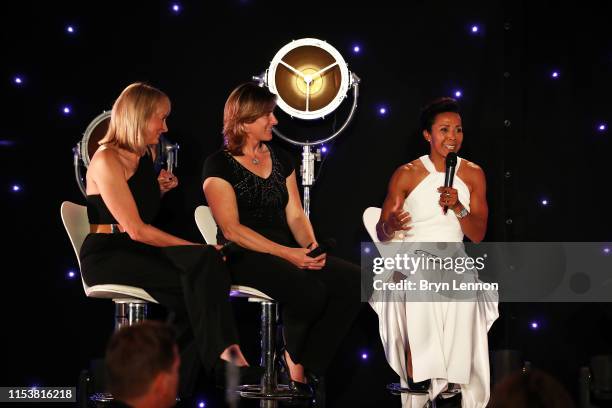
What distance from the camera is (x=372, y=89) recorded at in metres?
5.09

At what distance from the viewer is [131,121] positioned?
13.4 feet

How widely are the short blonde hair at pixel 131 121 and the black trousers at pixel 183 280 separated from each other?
0.42 metres

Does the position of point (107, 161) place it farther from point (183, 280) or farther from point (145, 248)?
point (183, 280)

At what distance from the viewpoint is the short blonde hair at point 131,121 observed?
4.06 meters

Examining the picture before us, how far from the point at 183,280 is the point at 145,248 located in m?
0.27

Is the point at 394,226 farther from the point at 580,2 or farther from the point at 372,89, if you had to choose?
the point at 580,2

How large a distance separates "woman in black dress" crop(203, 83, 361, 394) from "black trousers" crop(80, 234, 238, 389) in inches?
9.1

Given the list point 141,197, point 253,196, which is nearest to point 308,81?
point 253,196

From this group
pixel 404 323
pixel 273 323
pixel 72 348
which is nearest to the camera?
pixel 273 323

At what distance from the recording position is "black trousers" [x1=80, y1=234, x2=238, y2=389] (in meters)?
3.66

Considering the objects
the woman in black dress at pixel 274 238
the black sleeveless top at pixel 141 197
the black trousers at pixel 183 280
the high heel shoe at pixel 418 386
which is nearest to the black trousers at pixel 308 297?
the woman in black dress at pixel 274 238

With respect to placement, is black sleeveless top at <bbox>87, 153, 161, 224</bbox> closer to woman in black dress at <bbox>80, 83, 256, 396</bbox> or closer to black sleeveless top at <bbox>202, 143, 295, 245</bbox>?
woman in black dress at <bbox>80, 83, 256, 396</bbox>

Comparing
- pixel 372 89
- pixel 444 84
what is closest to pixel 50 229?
pixel 372 89

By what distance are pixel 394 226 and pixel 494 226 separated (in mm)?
760
